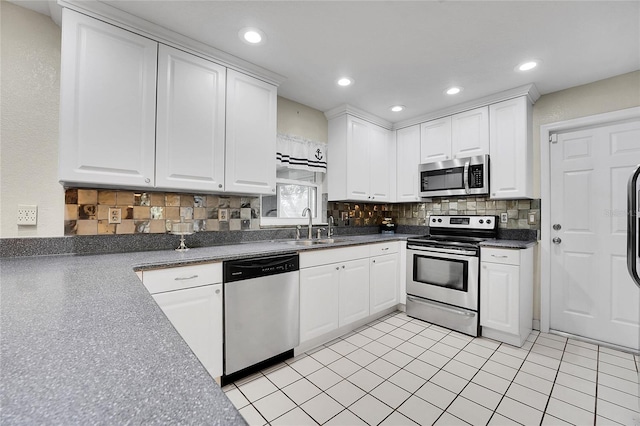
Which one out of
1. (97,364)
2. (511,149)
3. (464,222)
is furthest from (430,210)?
Answer: (97,364)

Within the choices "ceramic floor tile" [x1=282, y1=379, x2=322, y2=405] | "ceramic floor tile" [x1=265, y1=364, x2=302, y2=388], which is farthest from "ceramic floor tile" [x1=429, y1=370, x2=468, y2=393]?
"ceramic floor tile" [x1=265, y1=364, x2=302, y2=388]

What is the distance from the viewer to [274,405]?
1.73 m

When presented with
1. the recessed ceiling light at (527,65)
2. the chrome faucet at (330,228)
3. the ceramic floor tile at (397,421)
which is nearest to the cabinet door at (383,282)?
the chrome faucet at (330,228)

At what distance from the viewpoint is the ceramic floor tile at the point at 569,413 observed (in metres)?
1.60

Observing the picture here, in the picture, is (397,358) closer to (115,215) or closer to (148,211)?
(148,211)

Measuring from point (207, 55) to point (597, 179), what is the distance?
367 centimetres

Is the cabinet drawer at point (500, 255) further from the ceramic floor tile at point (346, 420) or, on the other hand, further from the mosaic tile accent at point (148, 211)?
the mosaic tile accent at point (148, 211)

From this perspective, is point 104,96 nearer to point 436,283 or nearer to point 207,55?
point 207,55

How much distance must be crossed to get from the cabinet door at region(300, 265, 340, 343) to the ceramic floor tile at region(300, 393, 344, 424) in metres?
0.60

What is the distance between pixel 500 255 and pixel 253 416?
247cm

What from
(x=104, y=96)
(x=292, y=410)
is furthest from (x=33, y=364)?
(x=104, y=96)

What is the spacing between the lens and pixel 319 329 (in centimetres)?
249

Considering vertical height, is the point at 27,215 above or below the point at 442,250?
above

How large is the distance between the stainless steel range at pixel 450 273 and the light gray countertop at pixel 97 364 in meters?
2.78
